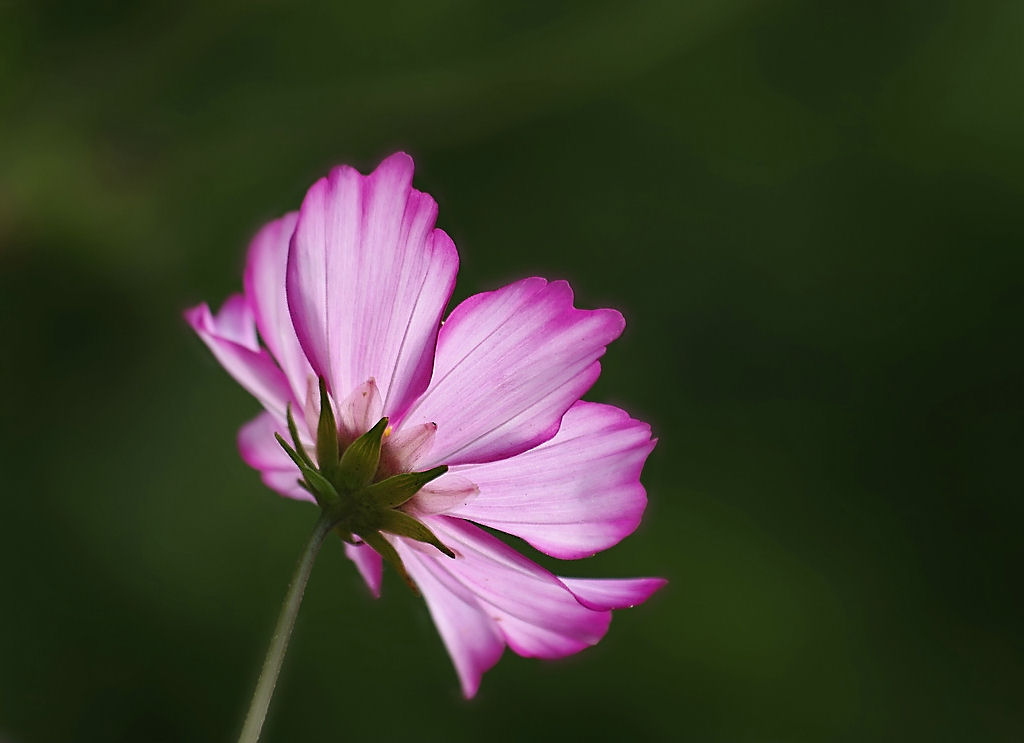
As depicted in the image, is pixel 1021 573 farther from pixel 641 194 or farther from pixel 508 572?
pixel 508 572

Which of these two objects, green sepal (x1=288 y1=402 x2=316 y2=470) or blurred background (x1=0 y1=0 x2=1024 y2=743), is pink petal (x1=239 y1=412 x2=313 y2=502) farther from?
blurred background (x1=0 y1=0 x2=1024 y2=743)

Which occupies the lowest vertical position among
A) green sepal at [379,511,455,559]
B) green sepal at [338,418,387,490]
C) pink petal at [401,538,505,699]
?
pink petal at [401,538,505,699]

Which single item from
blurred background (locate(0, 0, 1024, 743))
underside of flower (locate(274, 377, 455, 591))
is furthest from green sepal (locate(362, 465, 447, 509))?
blurred background (locate(0, 0, 1024, 743))

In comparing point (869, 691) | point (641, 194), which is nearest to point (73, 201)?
point (641, 194)

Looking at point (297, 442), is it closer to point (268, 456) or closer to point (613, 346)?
Answer: point (268, 456)

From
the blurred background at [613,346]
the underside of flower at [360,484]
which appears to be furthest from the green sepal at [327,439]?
the blurred background at [613,346]

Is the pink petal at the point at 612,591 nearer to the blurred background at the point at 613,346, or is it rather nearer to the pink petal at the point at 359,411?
the pink petal at the point at 359,411

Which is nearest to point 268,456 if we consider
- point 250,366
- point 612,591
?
point 250,366
